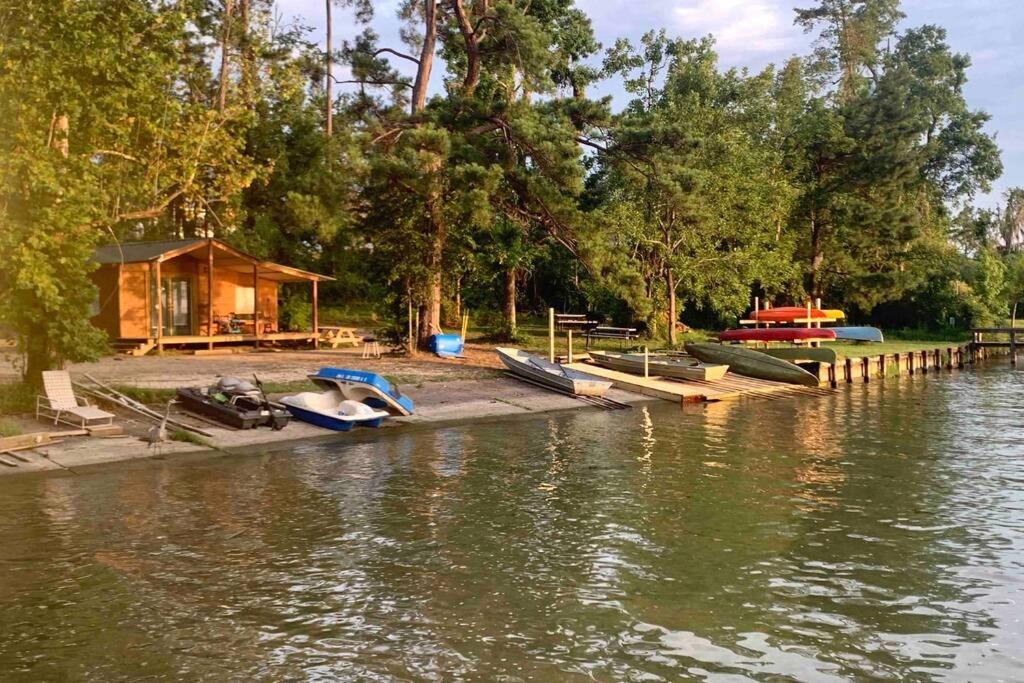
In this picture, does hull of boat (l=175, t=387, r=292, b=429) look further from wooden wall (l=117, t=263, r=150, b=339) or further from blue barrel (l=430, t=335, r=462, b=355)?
wooden wall (l=117, t=263, r=150, b=339)

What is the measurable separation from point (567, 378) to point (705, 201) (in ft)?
60.1

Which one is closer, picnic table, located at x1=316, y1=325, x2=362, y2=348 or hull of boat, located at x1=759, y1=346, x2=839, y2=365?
hull of boat, located at x1=759, y1=346, x2=839, y2=365

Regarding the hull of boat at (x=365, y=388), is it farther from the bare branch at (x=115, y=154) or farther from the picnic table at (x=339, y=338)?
the picnic table at (x=339, y=338)

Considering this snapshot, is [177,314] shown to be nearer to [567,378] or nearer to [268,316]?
[268,316]

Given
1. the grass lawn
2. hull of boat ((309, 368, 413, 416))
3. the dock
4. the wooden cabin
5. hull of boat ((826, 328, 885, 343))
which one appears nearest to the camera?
hull of boat ((309, 368, 413, 416))

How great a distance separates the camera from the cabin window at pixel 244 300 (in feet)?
118

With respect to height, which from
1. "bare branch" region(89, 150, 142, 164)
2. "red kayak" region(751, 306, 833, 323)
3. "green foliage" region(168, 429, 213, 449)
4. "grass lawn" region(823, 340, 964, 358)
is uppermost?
"bare branch" region(89, 150, 142, 164)

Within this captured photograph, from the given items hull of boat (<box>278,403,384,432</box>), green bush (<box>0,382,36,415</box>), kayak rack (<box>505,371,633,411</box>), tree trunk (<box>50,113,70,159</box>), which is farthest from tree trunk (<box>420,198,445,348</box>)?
green bush (<box>0,382,36,415</box>)

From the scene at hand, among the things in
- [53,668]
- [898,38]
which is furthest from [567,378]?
[898,38]

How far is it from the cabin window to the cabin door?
2.14 meters

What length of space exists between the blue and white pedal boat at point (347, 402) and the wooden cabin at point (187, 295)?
1284 cm

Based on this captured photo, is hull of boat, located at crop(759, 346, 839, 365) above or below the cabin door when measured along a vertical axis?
below

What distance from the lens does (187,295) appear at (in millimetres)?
34281

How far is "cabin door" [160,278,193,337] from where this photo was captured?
32969mm
